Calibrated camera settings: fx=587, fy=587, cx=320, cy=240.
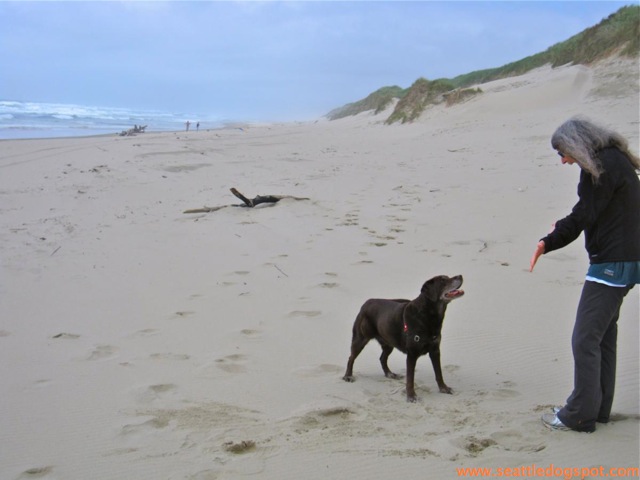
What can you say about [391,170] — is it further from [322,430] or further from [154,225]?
[322,430]

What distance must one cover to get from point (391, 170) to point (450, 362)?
32.6 ft

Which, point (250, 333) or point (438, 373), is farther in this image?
point (250, 333)

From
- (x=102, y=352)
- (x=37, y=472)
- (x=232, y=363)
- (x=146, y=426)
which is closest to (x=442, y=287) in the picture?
(x=232, y=363)

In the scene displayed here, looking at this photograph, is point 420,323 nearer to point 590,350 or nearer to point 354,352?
point 354,352

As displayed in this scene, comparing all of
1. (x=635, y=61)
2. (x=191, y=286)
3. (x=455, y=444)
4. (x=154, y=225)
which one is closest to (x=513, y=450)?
(x=455, y=444)

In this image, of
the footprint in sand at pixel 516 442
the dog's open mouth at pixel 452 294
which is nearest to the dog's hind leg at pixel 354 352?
the dog's open mouth at pixel 452 294

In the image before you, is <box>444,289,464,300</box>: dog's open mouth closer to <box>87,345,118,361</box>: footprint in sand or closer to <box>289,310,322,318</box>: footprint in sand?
<box>289,310,322,318</box>: footprint in sand

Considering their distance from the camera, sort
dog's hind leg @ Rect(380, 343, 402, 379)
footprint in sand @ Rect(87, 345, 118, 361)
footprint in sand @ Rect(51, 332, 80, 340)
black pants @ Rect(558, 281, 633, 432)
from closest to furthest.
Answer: black pants @ Rect(558, 281, 633, 432)
dog's hind leg @ Rect(380, 343, 402, 379)
footprint in sand @ Rect(87, 345, 118, 361)
footprint in sand @ Rect(51, 332, 80, 340)

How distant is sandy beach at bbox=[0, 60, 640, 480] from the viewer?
3.42 m

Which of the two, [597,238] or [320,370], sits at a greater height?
[597,238]

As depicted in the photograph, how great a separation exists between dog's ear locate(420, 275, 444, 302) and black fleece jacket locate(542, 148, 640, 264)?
1130 millimetres

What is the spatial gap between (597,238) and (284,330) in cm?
304

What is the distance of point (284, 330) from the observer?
18.2ft

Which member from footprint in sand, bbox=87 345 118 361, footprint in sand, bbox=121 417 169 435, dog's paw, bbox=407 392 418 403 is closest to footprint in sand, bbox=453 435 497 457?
dog's paw, bbox=407 392 418 403
